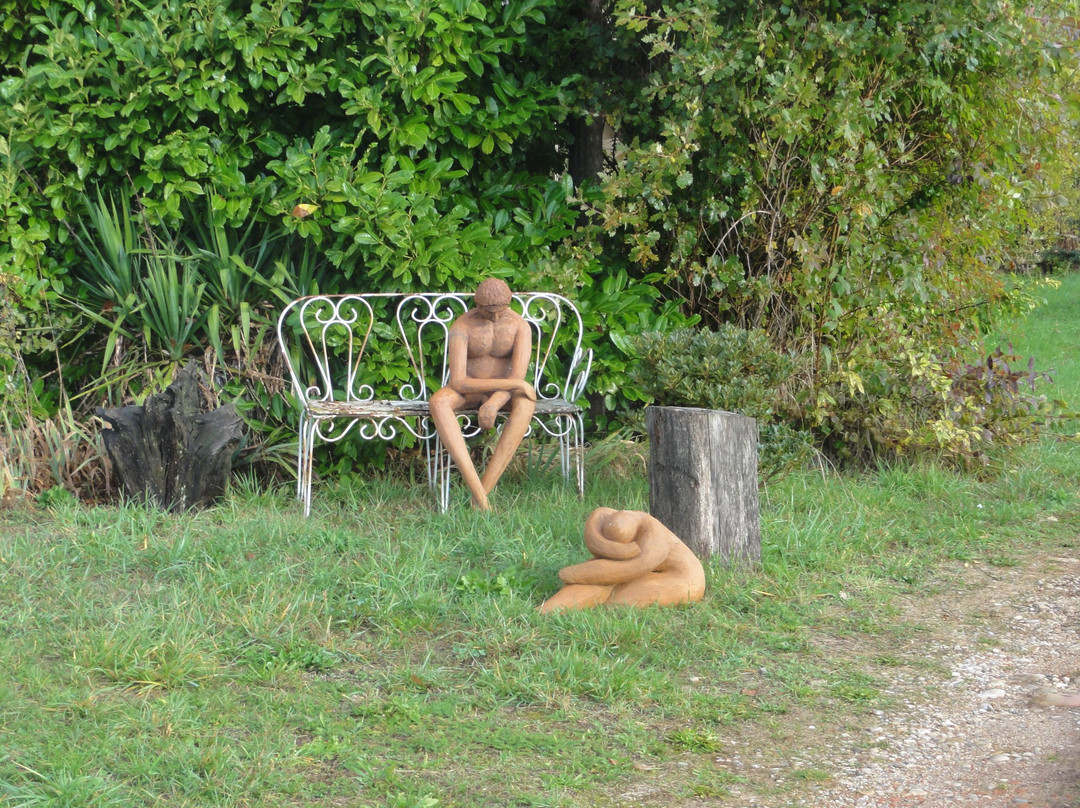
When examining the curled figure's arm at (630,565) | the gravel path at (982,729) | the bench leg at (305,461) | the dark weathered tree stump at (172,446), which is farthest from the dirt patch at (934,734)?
the dark weathered tree stump at (172,446)

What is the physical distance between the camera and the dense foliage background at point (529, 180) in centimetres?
641

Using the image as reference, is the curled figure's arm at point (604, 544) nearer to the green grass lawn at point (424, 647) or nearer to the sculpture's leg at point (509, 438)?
the green grass lawn at point (424, 647)

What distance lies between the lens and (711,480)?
495 centimetres

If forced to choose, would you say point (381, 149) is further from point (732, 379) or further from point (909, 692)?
point (909, 692)

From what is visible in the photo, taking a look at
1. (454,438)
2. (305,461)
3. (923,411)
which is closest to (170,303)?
(305,461)

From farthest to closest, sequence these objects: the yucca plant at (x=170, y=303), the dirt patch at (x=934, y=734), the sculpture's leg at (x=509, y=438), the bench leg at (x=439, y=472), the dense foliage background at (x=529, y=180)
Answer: the yucca plant at (x=170, y=303)
the dense foliage background at (x=529, y=180)
the bench leg at (x=439, y=472)
the sculpture's leg at (x=509, y=438)
the dirt patch at (x=934, y=734)

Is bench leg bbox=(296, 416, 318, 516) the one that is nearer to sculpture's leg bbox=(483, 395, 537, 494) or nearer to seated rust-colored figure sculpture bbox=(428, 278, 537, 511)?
seated rust-colored figure sculpture bbox=(428, 278, 537, 511)

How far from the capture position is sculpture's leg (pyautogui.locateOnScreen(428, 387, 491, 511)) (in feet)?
18.8

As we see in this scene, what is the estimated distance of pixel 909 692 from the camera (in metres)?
3.93

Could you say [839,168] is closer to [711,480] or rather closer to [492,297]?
[492,297]

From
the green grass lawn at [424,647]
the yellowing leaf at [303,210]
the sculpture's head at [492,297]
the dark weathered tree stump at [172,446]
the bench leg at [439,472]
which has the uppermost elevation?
the yellowing leaf at [303,210]

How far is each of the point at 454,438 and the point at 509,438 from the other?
0.92 feet

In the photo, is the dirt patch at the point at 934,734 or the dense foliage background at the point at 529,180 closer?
the dirt patch at the point at 934,734

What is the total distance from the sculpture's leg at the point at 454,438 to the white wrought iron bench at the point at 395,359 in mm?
264
